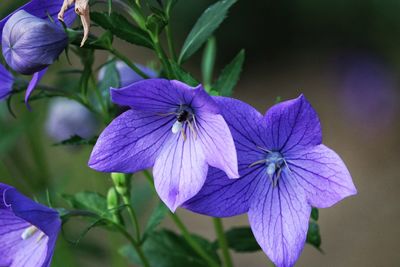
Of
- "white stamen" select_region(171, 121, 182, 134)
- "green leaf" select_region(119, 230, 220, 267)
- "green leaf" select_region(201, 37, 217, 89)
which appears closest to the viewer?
"white stamen" select_region(171, 121, 182, 134)

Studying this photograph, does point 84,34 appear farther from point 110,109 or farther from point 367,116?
point 367,116

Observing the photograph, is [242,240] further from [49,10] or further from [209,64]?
[49,10]

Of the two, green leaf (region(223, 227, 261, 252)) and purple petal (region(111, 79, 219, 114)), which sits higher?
purple petal (region(111, 79, 219, 114))

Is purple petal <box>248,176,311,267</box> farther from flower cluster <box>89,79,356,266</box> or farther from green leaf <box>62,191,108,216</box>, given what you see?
green leaf <box>62,191,108,216</box>

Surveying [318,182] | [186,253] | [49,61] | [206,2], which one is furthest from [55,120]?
[206,2]

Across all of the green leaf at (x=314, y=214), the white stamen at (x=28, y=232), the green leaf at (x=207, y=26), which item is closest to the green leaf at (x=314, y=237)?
the green leaf at (x=314, y=214)

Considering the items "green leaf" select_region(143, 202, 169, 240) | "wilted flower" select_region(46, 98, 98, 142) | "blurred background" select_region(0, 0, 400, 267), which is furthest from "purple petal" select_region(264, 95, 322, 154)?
"blurred background" select_region(0, 0, 400, 267)
